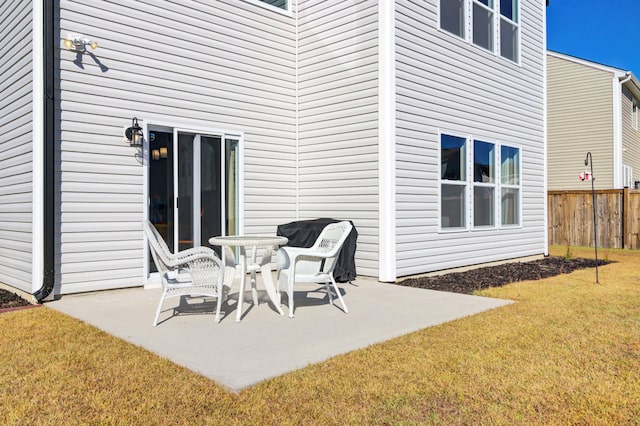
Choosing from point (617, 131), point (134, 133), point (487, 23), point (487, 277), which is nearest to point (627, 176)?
point (617, 131)

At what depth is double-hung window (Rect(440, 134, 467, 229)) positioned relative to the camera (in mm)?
7766

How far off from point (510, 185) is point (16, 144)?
7.82m

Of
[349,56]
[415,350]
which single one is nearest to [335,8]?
[349,56]

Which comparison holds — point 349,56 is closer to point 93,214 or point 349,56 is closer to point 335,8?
point 335,8

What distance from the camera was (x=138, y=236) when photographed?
6152 mm

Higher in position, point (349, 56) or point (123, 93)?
point (349, 56)

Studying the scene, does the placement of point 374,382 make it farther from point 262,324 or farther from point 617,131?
point 617,131

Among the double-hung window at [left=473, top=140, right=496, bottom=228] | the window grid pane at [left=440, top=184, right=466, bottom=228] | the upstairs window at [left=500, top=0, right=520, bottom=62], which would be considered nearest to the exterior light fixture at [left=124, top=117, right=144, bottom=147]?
the window grid pane at [left=440, top=184, right=466, bottom=228]

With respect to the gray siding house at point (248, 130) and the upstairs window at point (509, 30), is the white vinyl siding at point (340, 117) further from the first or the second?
the upstairs window at point (509, 30)

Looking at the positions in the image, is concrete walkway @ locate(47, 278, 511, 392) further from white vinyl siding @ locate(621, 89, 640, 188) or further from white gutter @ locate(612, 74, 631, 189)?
white vinyl siding @ locate(621, 89, 640, 188)

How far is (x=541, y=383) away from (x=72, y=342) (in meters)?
3.33

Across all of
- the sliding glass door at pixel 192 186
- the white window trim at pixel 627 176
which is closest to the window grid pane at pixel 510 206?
the sliding glass door at pixel 192 186

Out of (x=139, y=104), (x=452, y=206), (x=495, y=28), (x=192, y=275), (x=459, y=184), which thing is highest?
(x=495, y=28)

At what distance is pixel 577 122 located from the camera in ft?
52.0
